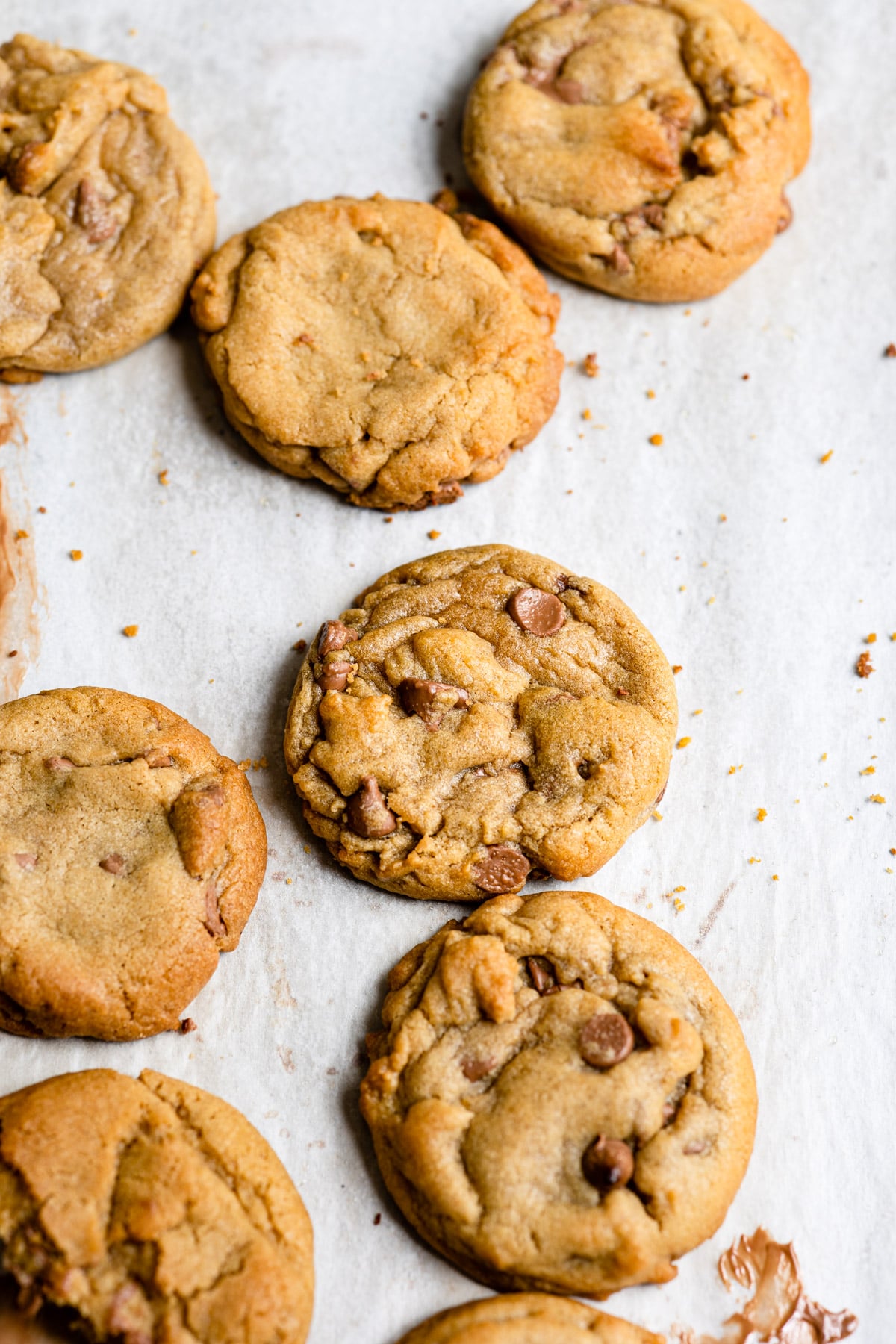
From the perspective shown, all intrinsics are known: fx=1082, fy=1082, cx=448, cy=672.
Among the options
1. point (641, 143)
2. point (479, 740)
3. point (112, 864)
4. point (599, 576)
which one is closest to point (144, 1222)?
point (112, 864)

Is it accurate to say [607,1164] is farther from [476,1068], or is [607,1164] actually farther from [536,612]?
[536,612]

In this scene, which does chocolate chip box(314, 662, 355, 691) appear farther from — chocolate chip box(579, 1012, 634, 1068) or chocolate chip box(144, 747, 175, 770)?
chocolate chip box(579, 1012, 634, 1068)

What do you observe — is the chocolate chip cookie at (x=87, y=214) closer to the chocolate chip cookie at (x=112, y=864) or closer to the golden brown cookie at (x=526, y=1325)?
the chocolate chip cookie at (x=112, y=864)

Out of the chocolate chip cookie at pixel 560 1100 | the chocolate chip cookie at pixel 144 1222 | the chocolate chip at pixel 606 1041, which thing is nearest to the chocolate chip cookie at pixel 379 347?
the chocolate chip cookie at pixel 560 1100

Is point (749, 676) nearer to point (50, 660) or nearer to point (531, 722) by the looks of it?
point (531, 722)

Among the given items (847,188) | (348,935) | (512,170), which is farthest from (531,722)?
(847,188)

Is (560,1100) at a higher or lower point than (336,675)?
lower
